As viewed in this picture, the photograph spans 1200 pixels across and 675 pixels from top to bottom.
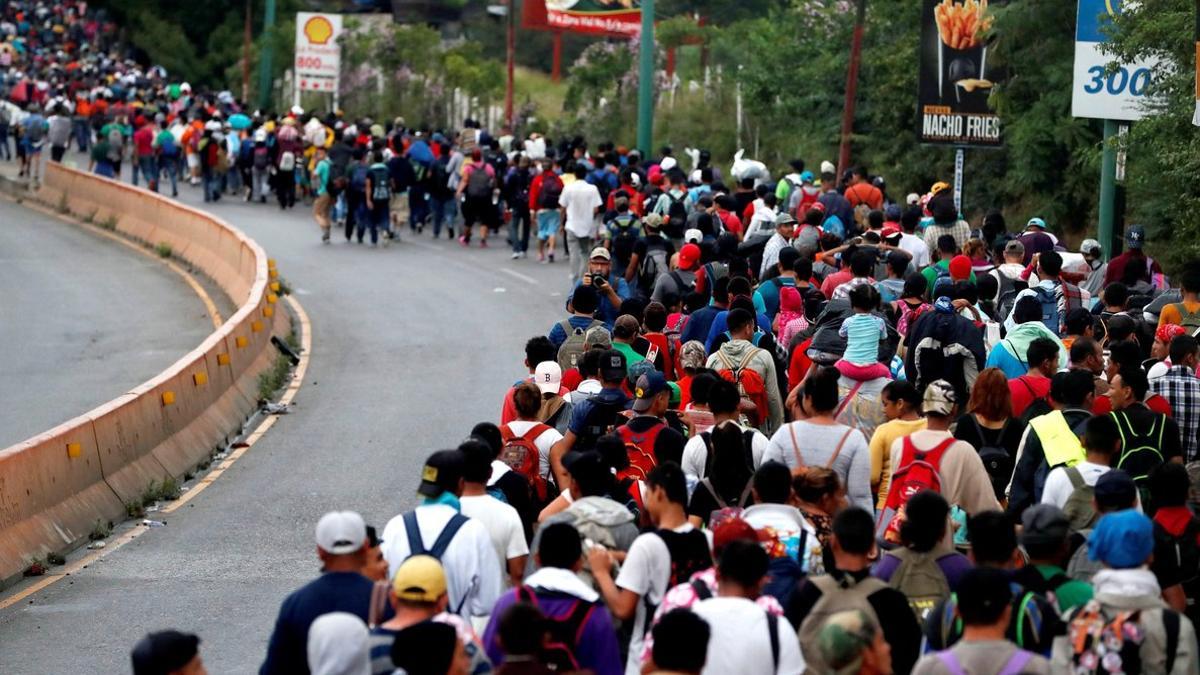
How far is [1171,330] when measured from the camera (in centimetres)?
1246

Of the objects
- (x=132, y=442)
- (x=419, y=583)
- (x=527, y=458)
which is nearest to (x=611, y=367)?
(x=527, y=458)

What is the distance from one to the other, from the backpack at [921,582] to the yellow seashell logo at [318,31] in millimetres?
40502

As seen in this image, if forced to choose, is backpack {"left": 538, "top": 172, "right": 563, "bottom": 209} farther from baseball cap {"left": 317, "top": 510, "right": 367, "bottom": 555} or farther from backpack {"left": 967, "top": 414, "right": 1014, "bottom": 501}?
baseball cap {"left": 317, "top": 510, "right": 367, "bottom": 555}

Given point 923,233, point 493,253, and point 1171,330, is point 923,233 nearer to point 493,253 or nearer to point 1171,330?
point 1171,330

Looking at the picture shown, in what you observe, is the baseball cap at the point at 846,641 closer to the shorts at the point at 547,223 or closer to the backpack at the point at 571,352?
the backpack at the point at 571,352

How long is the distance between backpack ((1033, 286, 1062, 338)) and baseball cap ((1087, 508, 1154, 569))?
674cm

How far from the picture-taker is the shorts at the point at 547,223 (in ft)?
98.3

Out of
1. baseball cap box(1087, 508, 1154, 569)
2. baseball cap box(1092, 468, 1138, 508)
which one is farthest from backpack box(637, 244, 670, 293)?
baseball cap box(1087, 508, 1154, 569)

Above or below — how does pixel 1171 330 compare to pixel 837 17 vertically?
below

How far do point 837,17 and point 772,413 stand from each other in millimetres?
23164

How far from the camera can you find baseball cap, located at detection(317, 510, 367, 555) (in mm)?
6888

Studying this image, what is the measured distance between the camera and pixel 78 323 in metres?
25.5

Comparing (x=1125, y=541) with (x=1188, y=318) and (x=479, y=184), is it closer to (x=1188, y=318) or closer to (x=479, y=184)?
(x=1188, y=318)

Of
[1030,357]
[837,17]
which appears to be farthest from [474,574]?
[837,17]
